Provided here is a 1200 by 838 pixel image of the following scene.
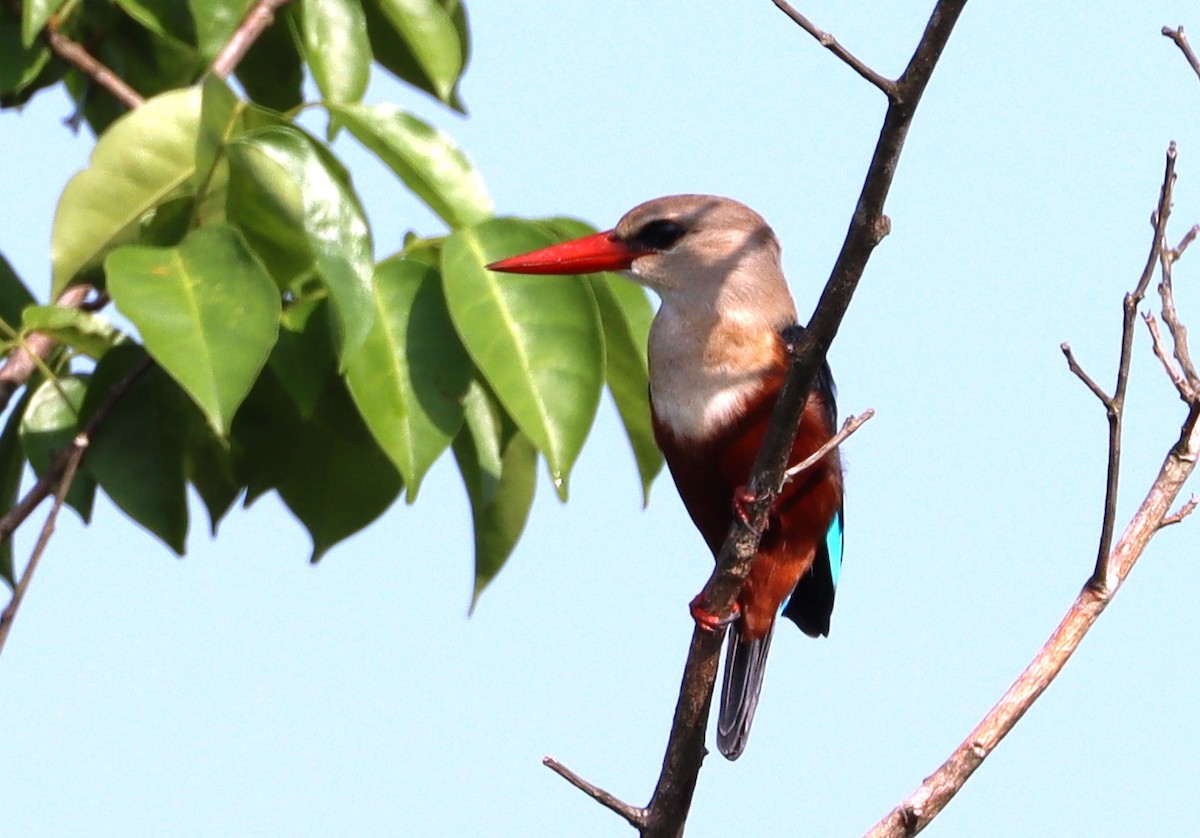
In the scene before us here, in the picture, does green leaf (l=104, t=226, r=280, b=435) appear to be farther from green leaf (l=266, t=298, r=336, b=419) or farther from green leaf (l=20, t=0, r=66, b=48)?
green leaf (l=20, t=0, r=66, b=48)

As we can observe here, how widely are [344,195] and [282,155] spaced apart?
13 centimetres

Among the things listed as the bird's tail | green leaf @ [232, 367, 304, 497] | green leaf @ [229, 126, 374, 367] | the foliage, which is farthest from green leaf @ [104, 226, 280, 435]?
the bird's tail

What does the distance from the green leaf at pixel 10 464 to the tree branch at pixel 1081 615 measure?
65.7 inches

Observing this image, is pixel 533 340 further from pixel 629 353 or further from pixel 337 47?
pixel 337 47

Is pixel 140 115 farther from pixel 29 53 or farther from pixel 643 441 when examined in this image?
pixel 643 441

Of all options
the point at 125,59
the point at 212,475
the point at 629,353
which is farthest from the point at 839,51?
the point at 125,59

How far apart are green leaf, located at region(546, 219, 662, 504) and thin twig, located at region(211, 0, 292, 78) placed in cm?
70

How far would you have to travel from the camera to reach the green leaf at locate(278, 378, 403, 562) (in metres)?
3.05

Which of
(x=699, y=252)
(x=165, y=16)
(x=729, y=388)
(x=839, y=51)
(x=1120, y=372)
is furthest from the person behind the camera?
(x=699, y=252)

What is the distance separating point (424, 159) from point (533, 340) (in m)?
0.46

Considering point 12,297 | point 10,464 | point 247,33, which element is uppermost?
point 247,33

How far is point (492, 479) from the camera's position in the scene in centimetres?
318

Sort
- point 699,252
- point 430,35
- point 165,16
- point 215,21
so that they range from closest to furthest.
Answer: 1. point 215,21
2. point 165,16
3. point 430,35
4. point 699,252

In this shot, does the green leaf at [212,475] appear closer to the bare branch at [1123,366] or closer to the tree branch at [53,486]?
the tree branch at [53,486]
